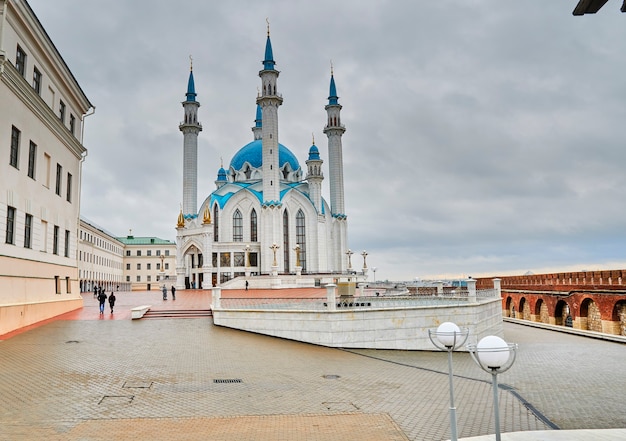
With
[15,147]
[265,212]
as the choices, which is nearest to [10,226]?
[15,147]

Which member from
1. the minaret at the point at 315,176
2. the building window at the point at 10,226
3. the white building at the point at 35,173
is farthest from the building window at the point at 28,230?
the minaret at the point at 315,176

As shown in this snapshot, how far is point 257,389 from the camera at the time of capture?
12031 millimetres

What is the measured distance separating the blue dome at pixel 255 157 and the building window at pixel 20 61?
51.0 meters

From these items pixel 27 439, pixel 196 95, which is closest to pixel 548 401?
pixel 27 439

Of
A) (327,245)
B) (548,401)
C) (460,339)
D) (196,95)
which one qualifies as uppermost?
(196,95)

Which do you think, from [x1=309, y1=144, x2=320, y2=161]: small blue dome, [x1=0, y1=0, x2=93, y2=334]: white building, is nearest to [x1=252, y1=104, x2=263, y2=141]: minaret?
[x1=309, y1=144, x2=320, y2=161]: small blue dome

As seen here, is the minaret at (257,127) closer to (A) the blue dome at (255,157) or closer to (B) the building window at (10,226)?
(A) the blue dome at (255,157)

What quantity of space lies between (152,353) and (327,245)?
49.6 metres

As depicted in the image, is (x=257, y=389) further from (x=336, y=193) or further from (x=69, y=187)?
(x=336, y=193)

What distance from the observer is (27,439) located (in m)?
8.02

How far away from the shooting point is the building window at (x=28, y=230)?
19750mm

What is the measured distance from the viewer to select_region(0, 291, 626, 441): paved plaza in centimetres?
907

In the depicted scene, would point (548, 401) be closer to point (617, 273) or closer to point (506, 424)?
point (506, 424)

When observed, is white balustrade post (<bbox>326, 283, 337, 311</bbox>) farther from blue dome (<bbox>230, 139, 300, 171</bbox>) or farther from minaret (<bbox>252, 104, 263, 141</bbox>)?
minaret (<bbox>252, 104, 263, 141</bbox>)
